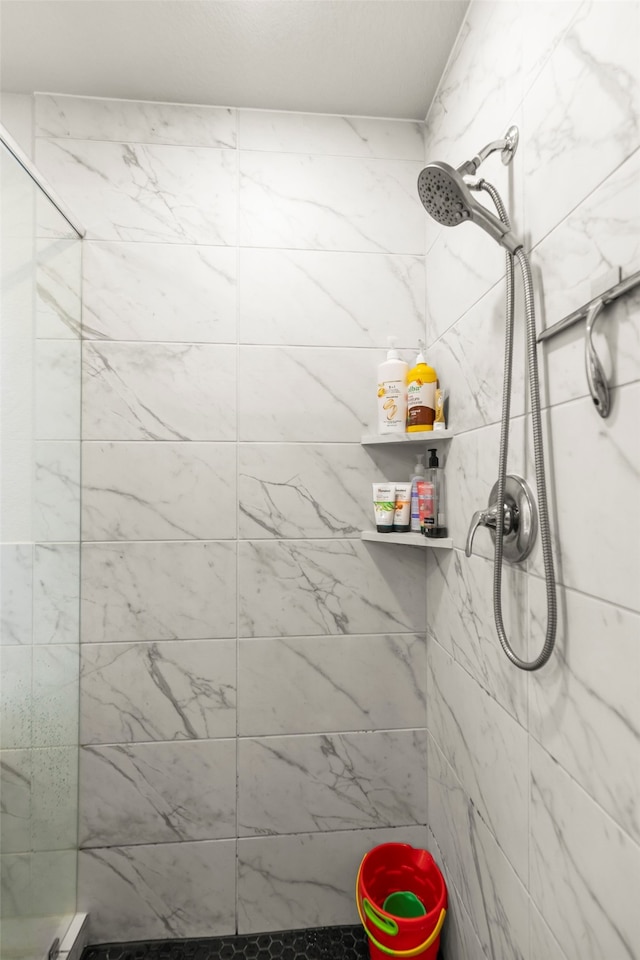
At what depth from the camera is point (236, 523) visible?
4.66 ft

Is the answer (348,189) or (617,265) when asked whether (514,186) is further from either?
(348,189)

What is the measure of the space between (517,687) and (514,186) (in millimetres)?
909

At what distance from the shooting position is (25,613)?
1161 millimetres

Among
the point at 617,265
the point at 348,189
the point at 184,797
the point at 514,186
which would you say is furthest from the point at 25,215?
the point at 184,797

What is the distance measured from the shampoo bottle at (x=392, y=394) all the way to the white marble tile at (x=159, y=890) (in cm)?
121

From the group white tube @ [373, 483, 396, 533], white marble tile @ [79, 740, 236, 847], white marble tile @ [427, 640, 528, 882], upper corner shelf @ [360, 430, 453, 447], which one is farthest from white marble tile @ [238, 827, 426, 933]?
upper corner shelf @ [360, 430, 453, 447]

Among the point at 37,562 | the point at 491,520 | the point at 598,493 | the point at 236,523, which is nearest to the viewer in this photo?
the point at 598,493

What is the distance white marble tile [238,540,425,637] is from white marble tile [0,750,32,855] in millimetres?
570

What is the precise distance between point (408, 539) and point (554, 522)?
539 mm

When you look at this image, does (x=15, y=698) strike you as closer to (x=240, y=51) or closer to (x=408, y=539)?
(x=408, y=539)

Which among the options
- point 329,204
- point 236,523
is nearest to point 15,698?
point 236,523

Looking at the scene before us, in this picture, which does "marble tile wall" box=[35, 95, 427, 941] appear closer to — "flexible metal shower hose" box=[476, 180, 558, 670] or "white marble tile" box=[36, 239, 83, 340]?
"white marble tile" box=[36, 239, 83, 340]

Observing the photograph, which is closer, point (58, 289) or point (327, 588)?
point (58, 289)

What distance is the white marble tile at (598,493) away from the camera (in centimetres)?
62
